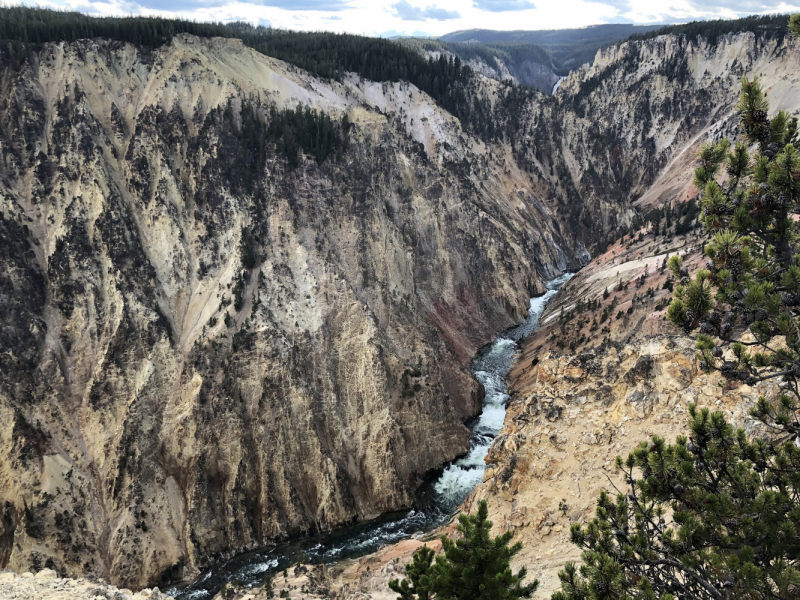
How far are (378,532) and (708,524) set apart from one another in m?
29.2

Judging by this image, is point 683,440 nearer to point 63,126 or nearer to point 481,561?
point 481,561

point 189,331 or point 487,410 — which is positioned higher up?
point 189,331

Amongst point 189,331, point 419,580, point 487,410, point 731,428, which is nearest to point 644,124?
point 487,410

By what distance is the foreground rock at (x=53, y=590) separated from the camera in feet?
59.6

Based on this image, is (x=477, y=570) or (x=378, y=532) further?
(x=378, y=532)

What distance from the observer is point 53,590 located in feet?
61.9

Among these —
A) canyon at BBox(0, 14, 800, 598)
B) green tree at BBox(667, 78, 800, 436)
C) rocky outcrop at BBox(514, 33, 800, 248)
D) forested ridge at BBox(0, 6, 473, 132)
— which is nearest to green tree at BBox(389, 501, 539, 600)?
green tree at BBox(667, 78, 800, 436)

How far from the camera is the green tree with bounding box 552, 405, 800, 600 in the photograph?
7.00 metres

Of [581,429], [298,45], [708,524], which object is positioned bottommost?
[581,429]

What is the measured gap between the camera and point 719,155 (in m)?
8.08

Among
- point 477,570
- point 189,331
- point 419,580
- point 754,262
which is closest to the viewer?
point 754,262

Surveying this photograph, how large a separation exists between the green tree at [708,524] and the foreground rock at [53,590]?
17.7m

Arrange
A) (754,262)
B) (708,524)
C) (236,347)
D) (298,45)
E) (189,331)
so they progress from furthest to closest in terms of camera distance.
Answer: (298,45) < (189,331) < (236,347) < (708,524) < (754,262)

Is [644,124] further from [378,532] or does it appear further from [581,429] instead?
[378,532]
